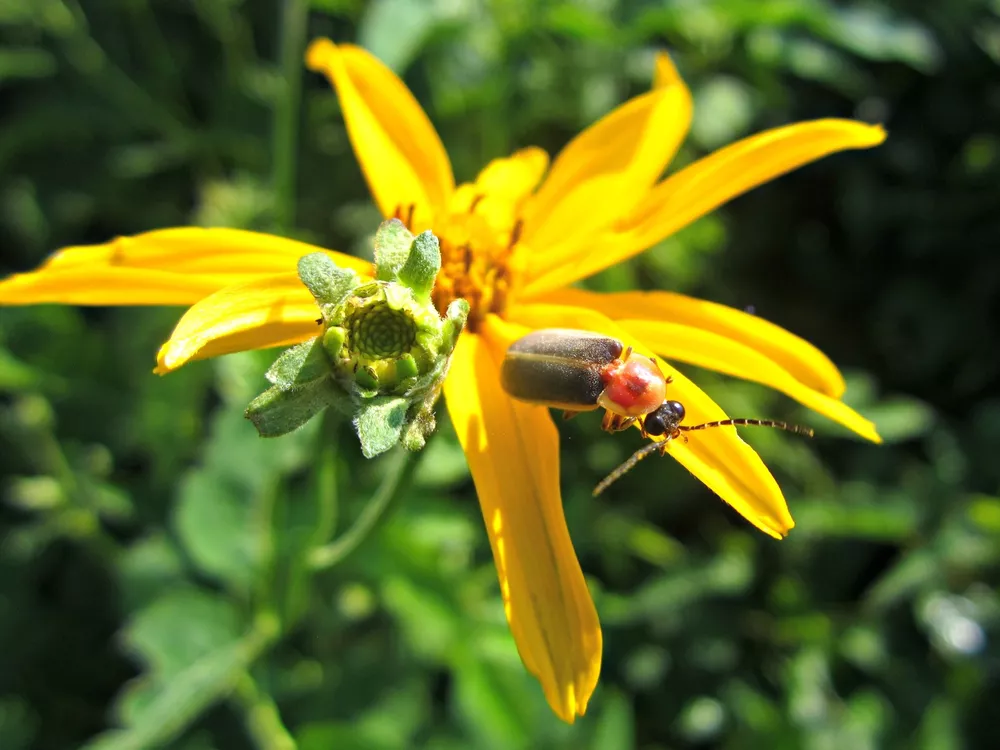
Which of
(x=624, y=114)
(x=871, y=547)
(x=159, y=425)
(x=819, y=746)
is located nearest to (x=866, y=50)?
(x=624, y=114)

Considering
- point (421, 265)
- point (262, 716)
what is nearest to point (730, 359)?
point (421, 265)

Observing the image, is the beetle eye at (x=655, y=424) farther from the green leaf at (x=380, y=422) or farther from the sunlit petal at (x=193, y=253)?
the sunlit petal at (x=193, y=253)

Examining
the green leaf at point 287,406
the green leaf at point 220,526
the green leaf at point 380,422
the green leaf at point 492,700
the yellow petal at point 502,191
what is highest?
the green leaf at point 287,406

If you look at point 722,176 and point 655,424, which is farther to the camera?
point 722,176

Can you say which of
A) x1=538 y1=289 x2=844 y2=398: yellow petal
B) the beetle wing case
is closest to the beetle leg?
the beetle wing case

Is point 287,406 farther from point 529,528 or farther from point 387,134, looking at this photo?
point 387,134

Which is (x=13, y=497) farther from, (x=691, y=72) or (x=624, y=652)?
(x=691, y=72)

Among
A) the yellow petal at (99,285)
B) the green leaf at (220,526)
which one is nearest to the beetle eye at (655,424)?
the yellow petal at (99,285)
